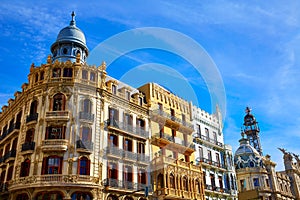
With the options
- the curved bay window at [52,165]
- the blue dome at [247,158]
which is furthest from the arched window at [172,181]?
the blue dome at [247,158]

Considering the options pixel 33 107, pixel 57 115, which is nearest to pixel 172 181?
pixel 57 115

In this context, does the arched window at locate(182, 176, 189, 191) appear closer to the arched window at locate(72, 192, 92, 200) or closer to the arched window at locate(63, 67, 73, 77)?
the arched window at locate(72, 192, 92, 200)

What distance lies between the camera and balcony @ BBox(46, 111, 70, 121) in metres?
34.1

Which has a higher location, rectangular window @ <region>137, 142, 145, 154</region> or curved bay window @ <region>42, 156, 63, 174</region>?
rectangular window @ <region>137, 142, 145, 154</region>

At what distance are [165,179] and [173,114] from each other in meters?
11.4

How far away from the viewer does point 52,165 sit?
32.0 meters

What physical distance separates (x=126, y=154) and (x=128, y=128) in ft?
11.3

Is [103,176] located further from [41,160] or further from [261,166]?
[261,166]

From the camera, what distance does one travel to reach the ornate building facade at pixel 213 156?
46.8 m

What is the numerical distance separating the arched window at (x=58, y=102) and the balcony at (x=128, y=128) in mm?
5672

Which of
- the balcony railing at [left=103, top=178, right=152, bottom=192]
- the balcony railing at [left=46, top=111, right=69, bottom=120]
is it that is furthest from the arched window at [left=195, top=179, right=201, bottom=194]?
the balcony railing at [left=46, top=111, right=69, bottom=120]

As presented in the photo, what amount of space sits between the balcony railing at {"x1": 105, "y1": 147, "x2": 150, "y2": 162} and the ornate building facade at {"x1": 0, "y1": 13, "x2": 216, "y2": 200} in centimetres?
12

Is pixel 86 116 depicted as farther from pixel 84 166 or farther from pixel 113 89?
pixel 113 89

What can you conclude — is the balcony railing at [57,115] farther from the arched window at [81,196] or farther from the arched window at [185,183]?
the arched window at [185,183]
